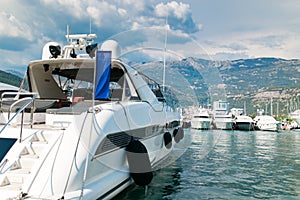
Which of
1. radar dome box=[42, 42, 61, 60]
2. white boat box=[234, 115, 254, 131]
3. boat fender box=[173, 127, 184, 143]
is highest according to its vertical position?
radar dome box=[42, 42, 61, 60]

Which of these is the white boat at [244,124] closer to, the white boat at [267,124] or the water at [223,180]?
the white boat at [267,124]

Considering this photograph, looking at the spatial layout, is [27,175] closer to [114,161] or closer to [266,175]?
[114,161]

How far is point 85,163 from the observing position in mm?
4328

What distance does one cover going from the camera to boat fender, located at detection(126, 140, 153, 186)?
578cm

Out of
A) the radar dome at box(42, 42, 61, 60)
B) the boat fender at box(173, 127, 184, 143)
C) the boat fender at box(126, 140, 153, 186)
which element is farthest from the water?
the radar dome at box(42, 42, 61, 60)

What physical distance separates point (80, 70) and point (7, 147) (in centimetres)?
438

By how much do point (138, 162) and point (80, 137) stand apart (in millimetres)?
1786

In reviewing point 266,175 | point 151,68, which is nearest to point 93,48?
point 151,68

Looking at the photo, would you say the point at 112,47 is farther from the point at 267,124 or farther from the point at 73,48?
the point at 267,124

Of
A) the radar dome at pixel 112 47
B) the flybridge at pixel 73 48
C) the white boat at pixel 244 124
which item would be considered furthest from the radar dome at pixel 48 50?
the white boat at pixel 244 124

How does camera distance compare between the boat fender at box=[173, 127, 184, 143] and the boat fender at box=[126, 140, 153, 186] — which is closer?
the boat fender at box=[126, 140, 153, 186]

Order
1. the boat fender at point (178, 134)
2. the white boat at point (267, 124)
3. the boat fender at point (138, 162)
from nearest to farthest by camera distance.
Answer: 1. the boat fender at point (138, 162)
2. the boat fender at point (178, 134)
3. the white boat at point (267, 124)

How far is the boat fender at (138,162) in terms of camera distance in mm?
5781

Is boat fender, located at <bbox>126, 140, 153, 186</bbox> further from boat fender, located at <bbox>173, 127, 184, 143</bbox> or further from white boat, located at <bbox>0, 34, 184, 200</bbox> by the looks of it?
boat fender, located at <bbox>173, 127, 184, 143</bbox>
